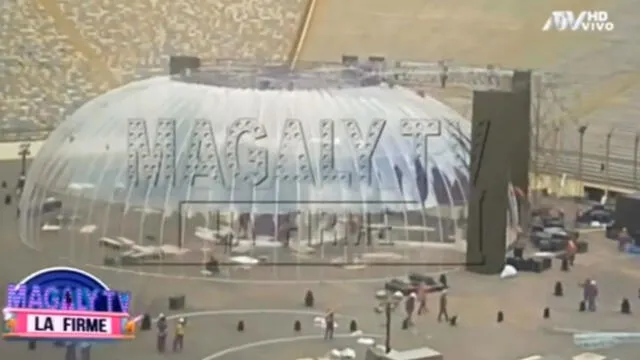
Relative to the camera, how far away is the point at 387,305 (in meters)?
2.21

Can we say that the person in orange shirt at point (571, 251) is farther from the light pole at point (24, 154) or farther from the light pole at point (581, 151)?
the light pole at point (24, 154)

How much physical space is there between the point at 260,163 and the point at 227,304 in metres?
0.29

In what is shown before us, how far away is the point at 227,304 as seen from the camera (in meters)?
2.21

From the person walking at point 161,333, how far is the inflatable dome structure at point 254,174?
0.09 m

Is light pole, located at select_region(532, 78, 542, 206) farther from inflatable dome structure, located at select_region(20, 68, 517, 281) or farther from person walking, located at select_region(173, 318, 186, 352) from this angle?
person walking, located at select_region(173, 318, 186, 352)

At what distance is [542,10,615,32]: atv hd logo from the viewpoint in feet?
7.23

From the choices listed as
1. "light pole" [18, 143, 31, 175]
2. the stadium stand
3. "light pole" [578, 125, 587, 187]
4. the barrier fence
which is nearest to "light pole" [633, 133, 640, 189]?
the barrier fence

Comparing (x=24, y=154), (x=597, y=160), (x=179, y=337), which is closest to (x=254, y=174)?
(x=179, y=337)

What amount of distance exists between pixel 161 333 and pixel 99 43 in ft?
1.97

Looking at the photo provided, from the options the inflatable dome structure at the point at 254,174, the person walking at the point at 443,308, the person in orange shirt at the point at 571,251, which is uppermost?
the inflatable dome structure at the point at 254,174

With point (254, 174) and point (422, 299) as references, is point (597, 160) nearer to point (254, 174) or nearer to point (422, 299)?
point (422, 299)

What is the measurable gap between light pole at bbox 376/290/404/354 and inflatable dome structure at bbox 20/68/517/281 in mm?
72

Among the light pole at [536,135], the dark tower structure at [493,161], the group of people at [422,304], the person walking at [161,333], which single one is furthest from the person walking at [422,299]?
the person walking at [161,333]

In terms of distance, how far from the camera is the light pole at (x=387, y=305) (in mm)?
2203
